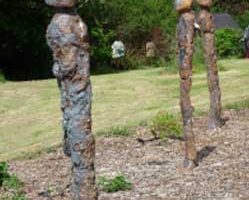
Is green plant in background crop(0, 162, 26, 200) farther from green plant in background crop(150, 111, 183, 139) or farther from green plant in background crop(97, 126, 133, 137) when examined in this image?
green plant in background crop(97, 126, 133, 137)

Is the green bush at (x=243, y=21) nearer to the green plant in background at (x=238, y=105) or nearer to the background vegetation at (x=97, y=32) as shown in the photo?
the background vegetation at (x=97, y=32)

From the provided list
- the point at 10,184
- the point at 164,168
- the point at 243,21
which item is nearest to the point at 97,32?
the point at 243,21

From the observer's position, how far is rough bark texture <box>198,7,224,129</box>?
1106cm

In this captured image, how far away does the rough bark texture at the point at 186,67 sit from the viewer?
8891 mm

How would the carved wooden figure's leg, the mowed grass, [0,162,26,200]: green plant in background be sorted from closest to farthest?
1. [0,162,26,200]: green plant in background
2. the carved wooden figure's leg
3. the mowed grass

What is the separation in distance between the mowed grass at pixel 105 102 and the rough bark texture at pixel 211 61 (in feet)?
6.32

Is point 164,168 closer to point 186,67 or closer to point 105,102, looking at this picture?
point 186,67

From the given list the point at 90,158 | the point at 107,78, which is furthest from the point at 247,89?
the point at 90,158

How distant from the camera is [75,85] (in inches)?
202

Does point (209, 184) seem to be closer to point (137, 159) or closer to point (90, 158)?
point (137, 159)

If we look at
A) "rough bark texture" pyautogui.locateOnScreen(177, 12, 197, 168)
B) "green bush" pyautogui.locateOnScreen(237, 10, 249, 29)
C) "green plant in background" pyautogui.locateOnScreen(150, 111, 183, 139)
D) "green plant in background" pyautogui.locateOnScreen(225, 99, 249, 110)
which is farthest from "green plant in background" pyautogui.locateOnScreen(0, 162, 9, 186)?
"green bush" pyautogui.locateOnScreen(237, 10, 249, 29)

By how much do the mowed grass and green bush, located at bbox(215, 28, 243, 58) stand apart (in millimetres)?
5113

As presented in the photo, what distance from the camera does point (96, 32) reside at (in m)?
26.8

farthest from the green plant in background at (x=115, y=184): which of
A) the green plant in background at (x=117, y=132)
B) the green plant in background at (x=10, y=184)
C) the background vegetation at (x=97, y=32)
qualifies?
the background vegetation at (x=97, y=32)
